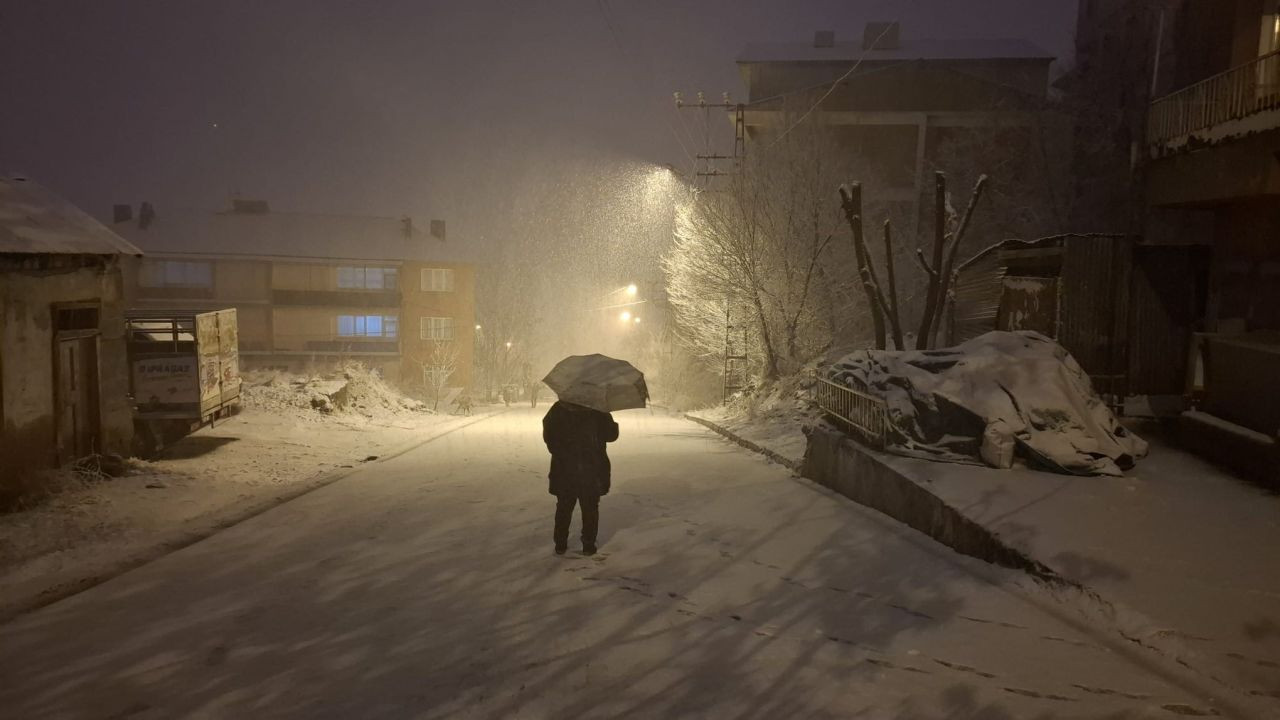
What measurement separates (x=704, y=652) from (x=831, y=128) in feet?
104

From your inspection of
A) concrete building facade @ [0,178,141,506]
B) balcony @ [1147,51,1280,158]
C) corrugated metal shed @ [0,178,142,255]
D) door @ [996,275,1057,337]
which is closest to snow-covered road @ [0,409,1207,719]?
concrete building facade @ [0,178,141,506]

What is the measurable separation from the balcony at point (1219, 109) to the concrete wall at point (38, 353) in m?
18.1

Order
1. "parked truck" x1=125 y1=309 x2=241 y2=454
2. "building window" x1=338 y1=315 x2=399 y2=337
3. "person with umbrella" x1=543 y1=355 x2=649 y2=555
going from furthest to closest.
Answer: "building window" x1=338 y1=315 x2=399 y2=337
"parked truck" x1=125 y1=309 x2=241 y2=454
"person with umbrella" x1=543 y1=355 x2=649 y2=555

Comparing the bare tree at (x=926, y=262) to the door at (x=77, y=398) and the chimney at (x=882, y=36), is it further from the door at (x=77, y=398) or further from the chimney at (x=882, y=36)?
the chimney at (x=882, y=36)

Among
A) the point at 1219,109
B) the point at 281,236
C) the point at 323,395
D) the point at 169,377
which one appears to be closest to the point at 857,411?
the point at 1219,109

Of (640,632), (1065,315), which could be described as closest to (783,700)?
(640,632)

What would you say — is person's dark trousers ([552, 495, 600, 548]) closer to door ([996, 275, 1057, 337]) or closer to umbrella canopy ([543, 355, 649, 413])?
umbrella canopy ([543, 355, 649, 413])

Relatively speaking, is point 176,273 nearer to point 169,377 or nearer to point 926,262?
point 169,377

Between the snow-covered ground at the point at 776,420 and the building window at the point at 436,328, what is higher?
the building window at the point at 436,328

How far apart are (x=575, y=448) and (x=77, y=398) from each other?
320 inches

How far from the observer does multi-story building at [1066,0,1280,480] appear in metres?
9.36

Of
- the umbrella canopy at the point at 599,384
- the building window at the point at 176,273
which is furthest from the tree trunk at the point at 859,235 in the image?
the building window at the point at 176,273

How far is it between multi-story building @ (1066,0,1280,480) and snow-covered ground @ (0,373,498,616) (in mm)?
11345

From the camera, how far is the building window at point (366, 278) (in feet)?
146
